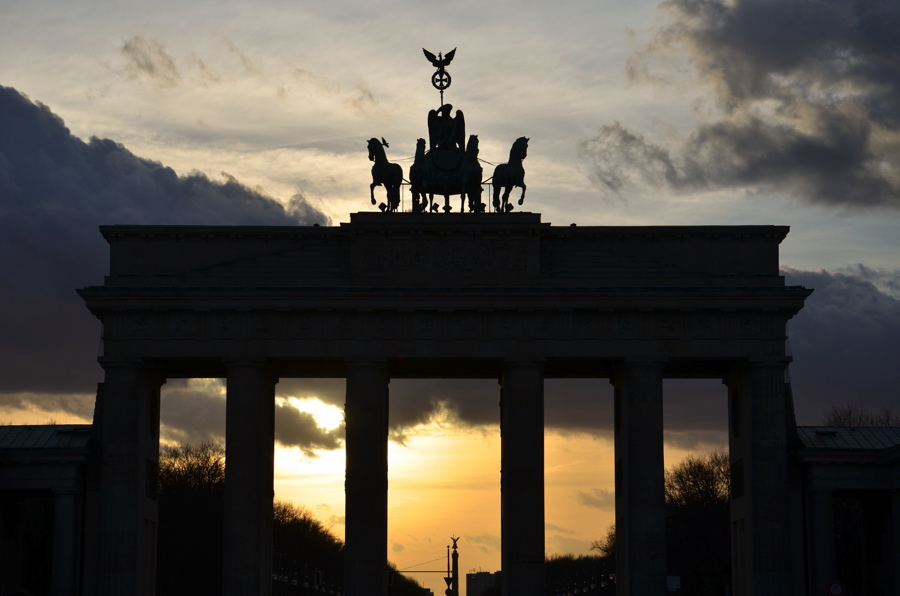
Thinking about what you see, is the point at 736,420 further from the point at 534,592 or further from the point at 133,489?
the point at 133,489

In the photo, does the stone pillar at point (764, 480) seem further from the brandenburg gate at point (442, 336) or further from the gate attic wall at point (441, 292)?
the gate attic wall at point (441, 292)

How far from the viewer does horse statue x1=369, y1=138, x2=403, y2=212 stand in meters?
73.6

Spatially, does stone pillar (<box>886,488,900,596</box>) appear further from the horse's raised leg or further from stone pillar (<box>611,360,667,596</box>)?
the horse's raised leg

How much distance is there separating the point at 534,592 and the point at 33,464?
2161 cm

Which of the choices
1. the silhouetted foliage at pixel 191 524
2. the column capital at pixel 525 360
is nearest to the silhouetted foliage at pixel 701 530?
the silhouetted foliage at pixel 191 524

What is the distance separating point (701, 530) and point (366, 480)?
57843 millimetres

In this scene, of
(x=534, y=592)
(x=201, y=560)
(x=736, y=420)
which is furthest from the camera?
(x=201, y=560)

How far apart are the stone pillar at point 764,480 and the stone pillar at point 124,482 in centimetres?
2574

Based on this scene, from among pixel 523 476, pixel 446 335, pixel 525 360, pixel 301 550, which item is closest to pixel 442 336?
pixel 446 335

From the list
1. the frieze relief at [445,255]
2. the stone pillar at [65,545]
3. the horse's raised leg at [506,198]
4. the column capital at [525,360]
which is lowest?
the stone pillar at [65,545]

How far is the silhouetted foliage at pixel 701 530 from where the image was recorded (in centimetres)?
12194

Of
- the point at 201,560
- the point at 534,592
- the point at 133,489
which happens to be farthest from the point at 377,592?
the point at 201,560

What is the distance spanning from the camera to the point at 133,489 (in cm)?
7075

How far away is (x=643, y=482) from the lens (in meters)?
71.2
